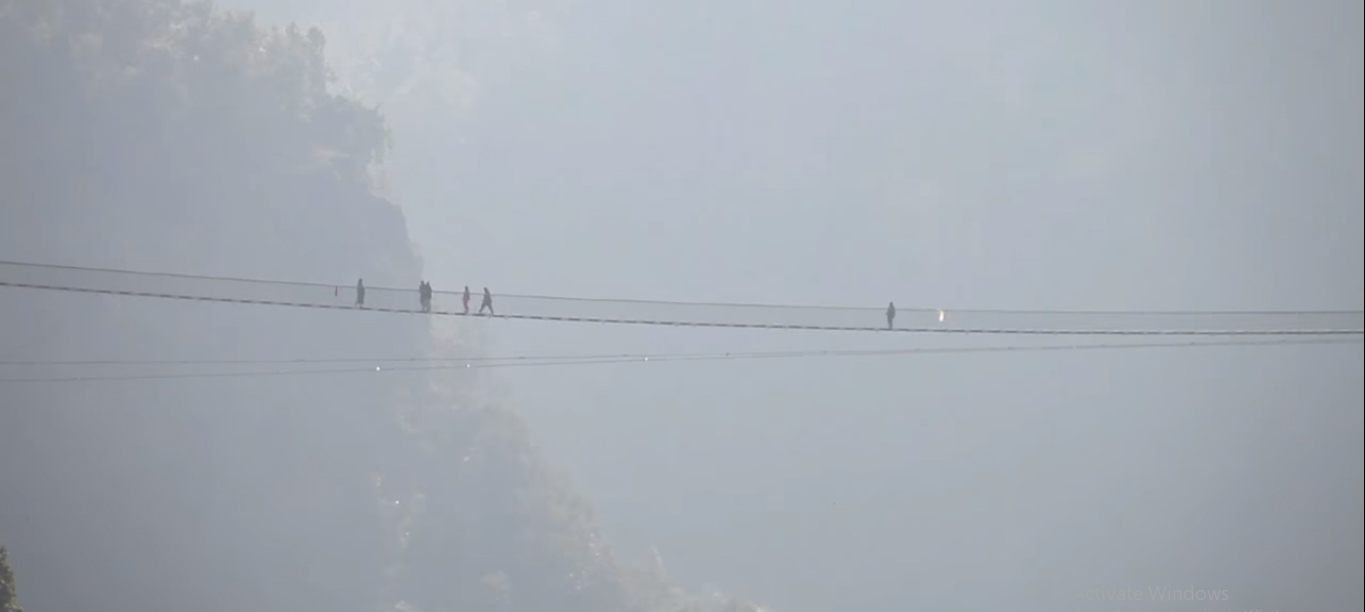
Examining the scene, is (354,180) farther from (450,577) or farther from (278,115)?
(450,577)

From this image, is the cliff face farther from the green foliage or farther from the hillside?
the green foliage

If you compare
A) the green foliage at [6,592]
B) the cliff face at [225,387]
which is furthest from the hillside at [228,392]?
the green foliage at [6,592]

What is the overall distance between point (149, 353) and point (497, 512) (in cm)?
2562

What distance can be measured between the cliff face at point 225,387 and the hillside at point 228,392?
0.15m

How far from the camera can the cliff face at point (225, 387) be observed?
87750 mm

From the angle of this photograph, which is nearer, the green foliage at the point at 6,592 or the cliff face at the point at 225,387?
the green foliage at the point at 6,592

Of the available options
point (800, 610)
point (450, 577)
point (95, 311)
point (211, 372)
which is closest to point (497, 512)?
point (450, 577)

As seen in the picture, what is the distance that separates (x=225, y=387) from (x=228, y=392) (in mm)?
390

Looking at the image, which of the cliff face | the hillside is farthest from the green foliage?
the cliff face

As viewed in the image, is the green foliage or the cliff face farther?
the cliff face

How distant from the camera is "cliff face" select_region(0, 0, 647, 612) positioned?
288ft

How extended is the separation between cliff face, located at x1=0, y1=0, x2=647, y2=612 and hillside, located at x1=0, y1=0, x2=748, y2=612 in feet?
0.49

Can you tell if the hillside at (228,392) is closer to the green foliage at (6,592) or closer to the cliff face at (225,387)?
the cliff face at (225,387)

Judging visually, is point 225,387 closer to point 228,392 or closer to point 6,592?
point 228,392
